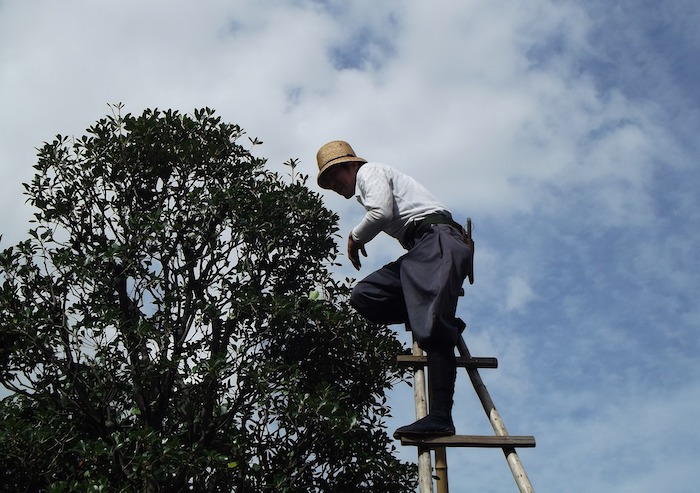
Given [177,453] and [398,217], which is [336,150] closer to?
[398,217]

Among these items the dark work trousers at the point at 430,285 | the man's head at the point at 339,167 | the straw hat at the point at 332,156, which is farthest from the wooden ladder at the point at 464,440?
the straw hat at the point at 332,156

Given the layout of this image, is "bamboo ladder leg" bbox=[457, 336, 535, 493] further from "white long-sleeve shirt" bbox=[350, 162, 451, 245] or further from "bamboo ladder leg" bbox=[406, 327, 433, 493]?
"white long-sleeve shirt" bbox=[350, 162, 451, 245]

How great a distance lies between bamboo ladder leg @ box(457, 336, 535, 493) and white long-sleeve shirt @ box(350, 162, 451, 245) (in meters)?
0.94

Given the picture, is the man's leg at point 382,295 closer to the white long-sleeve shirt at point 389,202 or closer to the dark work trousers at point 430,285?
the dark work trousers at point 430,285

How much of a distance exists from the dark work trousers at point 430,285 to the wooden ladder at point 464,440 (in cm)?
32

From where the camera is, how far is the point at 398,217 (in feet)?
17.6

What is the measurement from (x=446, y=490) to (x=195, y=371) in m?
3.93

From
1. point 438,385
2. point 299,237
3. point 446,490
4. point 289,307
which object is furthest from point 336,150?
point 299,237

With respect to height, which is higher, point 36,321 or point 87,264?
point 87,264

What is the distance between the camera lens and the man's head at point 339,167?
18.1 feet

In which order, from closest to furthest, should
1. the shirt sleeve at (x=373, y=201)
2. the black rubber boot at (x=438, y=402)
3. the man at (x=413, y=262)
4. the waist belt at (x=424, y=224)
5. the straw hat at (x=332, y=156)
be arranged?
the black rubber boot at (x=438, y=402) < the man at (x=413, y=262) < the shirt sleeve at (x=373, y=201) < the waist belt at (x=424, y=224) < the straw hat at (x=332, y=156)

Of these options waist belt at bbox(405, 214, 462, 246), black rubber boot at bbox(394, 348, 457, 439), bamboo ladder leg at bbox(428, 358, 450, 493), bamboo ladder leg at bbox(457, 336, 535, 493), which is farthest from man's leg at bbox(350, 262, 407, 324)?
bamboo ladder leg at bbox(428, 358, 450, 493)

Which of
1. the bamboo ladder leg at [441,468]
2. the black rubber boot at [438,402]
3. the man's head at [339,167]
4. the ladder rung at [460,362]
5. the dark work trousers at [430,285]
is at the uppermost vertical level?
the man's head at [339,167]

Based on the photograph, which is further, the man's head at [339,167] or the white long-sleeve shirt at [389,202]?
the man's head at [339,167]
